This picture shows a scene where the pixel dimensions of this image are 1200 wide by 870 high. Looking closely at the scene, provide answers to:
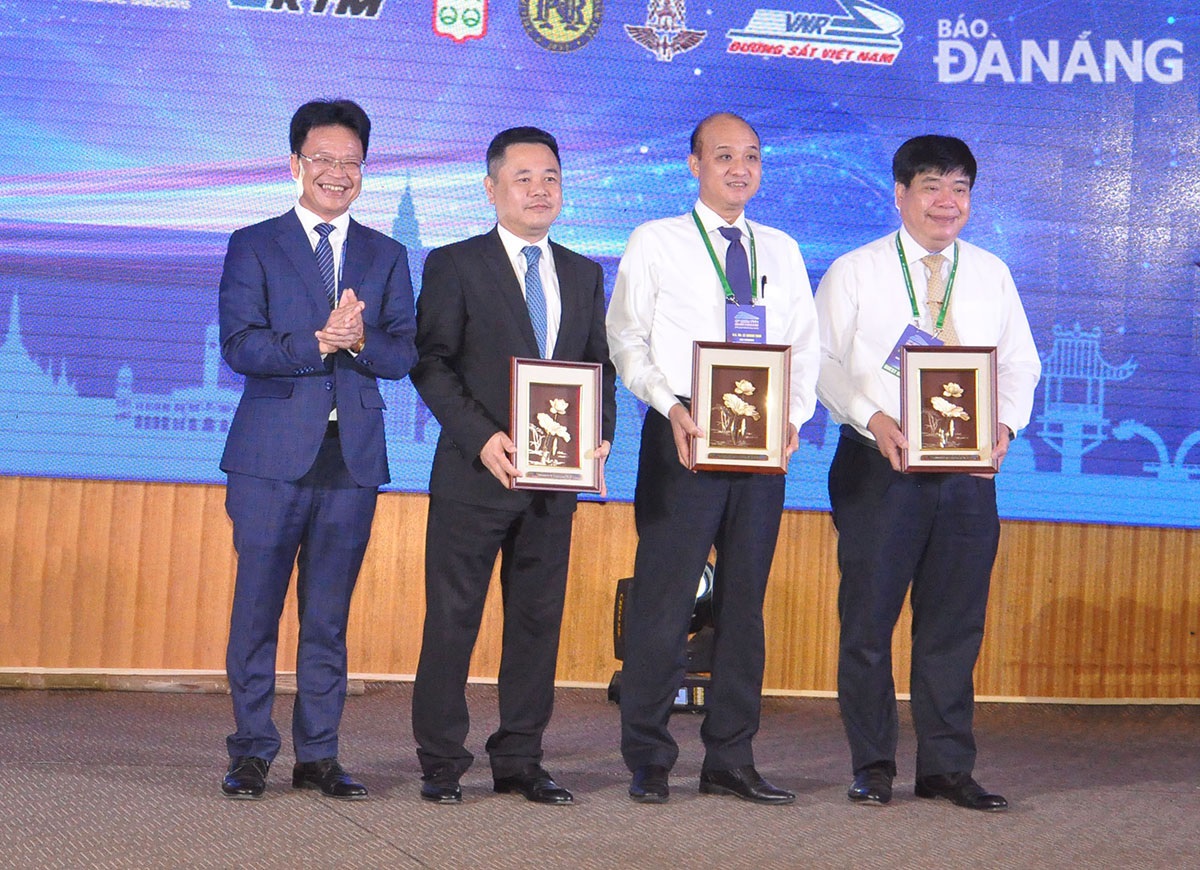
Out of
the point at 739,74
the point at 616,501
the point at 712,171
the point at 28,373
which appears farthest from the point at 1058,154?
the point at 28,373

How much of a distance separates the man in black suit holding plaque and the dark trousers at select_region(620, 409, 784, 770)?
0.21 m

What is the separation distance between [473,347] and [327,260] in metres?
0.39

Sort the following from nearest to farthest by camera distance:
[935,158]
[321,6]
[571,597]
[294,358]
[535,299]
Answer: [294,358], [535,299], [935,158], [321,6], [571,597]

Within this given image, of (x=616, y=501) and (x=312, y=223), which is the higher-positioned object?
(x=312, y=223)

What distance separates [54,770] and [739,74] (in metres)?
3.44

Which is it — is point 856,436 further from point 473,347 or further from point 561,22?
point 561,22

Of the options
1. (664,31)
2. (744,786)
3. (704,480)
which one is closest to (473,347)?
(704,480)

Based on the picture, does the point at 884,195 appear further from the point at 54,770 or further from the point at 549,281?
the point at 54,770

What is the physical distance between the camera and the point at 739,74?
17.4 ft

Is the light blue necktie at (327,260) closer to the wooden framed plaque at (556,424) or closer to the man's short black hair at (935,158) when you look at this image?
the wooden framed plaque at (556,424)

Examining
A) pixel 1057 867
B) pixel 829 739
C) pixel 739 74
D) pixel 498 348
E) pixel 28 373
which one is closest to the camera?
pixel 1057 867

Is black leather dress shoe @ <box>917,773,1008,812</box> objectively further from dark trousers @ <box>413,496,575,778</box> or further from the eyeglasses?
the eyeglasses

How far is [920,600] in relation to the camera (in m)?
3.52

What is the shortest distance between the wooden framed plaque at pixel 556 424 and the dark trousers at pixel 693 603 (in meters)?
0.27
